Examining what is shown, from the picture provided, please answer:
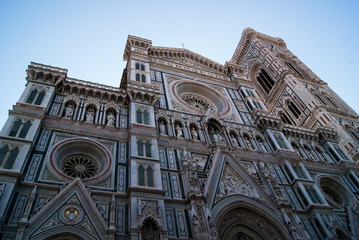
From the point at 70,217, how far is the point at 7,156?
10.7ft

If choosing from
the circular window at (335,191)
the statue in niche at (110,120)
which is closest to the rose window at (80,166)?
the statue in niche at (110,120)

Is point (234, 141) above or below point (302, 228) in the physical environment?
above

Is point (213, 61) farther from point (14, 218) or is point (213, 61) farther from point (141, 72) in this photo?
point (14, 218)

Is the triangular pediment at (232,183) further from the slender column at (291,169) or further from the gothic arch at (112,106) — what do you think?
the gothic arch at (112,106)

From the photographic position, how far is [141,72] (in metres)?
18.4

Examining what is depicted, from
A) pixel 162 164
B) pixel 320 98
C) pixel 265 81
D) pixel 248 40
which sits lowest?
pixel 162 164

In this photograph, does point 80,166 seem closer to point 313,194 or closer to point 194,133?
point 194,133

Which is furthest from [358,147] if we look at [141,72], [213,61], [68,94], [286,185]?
[68,94]

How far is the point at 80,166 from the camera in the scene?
12.3 m

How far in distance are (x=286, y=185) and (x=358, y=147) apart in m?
9.39

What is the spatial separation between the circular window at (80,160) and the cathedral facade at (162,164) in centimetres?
4

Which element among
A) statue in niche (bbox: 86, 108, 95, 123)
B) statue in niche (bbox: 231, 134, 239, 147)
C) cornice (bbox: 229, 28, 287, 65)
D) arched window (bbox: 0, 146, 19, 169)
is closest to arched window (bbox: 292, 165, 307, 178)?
statue in niche (bbox: 231, 134, 239, 147)

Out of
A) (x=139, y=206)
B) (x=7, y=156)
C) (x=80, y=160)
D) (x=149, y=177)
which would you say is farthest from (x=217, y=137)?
(x=7, y=156)

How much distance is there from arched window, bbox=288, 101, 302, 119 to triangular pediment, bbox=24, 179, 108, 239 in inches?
918
